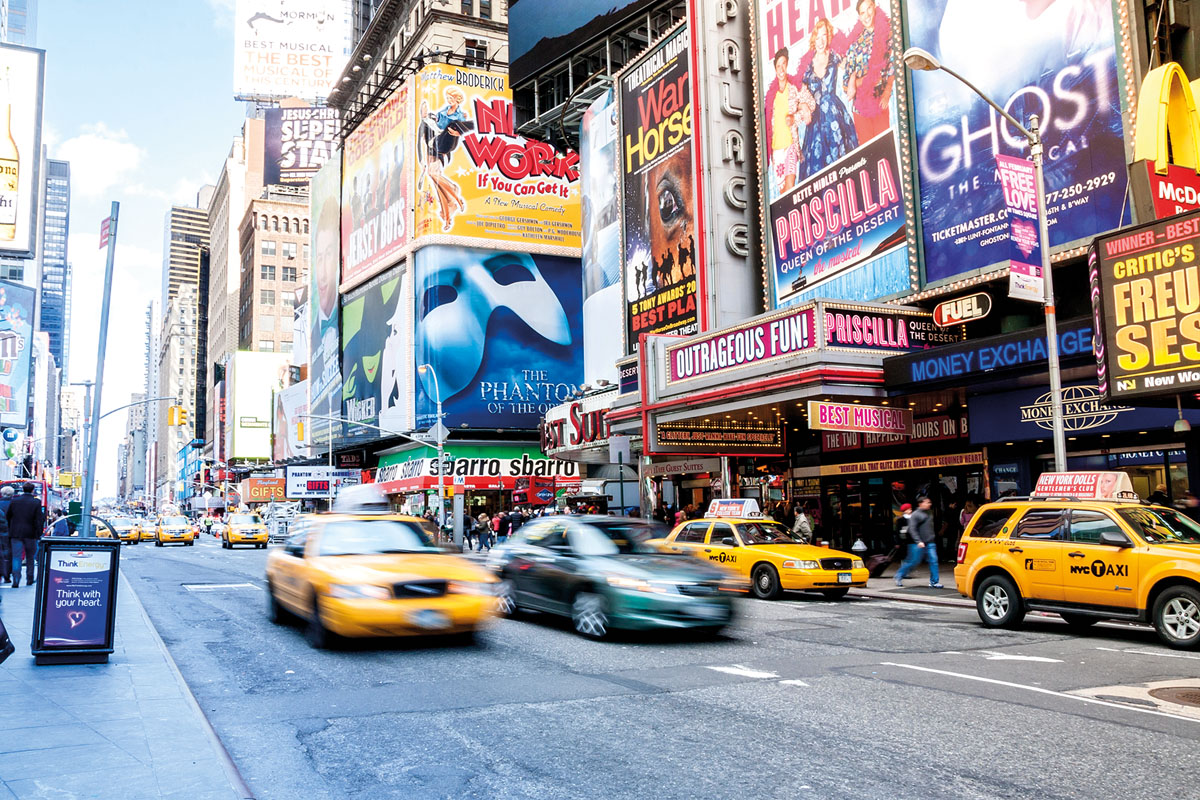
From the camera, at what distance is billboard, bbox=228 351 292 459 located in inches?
5098

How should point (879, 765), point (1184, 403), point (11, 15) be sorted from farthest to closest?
point (11, 15)
point (1184, 403)
point (879, 765)

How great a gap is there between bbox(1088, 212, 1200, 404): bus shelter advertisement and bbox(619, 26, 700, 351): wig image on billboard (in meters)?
17.3

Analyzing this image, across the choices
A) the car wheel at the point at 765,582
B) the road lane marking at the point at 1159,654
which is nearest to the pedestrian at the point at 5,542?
the car wheel at the point at 765,582

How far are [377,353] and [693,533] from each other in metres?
51.6

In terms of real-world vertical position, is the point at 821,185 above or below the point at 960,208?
above

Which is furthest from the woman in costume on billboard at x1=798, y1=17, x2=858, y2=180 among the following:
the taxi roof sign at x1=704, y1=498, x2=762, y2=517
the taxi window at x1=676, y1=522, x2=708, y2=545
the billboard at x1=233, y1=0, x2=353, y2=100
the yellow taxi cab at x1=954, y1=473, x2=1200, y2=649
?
the billboard at x1=233, y1=0, x2=353, y2=100

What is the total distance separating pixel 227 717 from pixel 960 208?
1936 cm

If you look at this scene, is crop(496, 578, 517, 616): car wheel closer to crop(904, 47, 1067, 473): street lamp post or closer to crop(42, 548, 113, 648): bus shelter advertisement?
crop(42, 548, 113, 648): bus shelter advertisement

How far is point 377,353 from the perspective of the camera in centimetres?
6706

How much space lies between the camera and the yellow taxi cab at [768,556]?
16859 mm

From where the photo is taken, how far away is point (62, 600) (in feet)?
30.4

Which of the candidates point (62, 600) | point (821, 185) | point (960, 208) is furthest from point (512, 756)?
point (821, 185)

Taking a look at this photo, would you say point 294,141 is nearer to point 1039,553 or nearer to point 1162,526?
point 1039,553

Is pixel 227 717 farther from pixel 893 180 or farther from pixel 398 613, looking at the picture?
pixel 893 180
